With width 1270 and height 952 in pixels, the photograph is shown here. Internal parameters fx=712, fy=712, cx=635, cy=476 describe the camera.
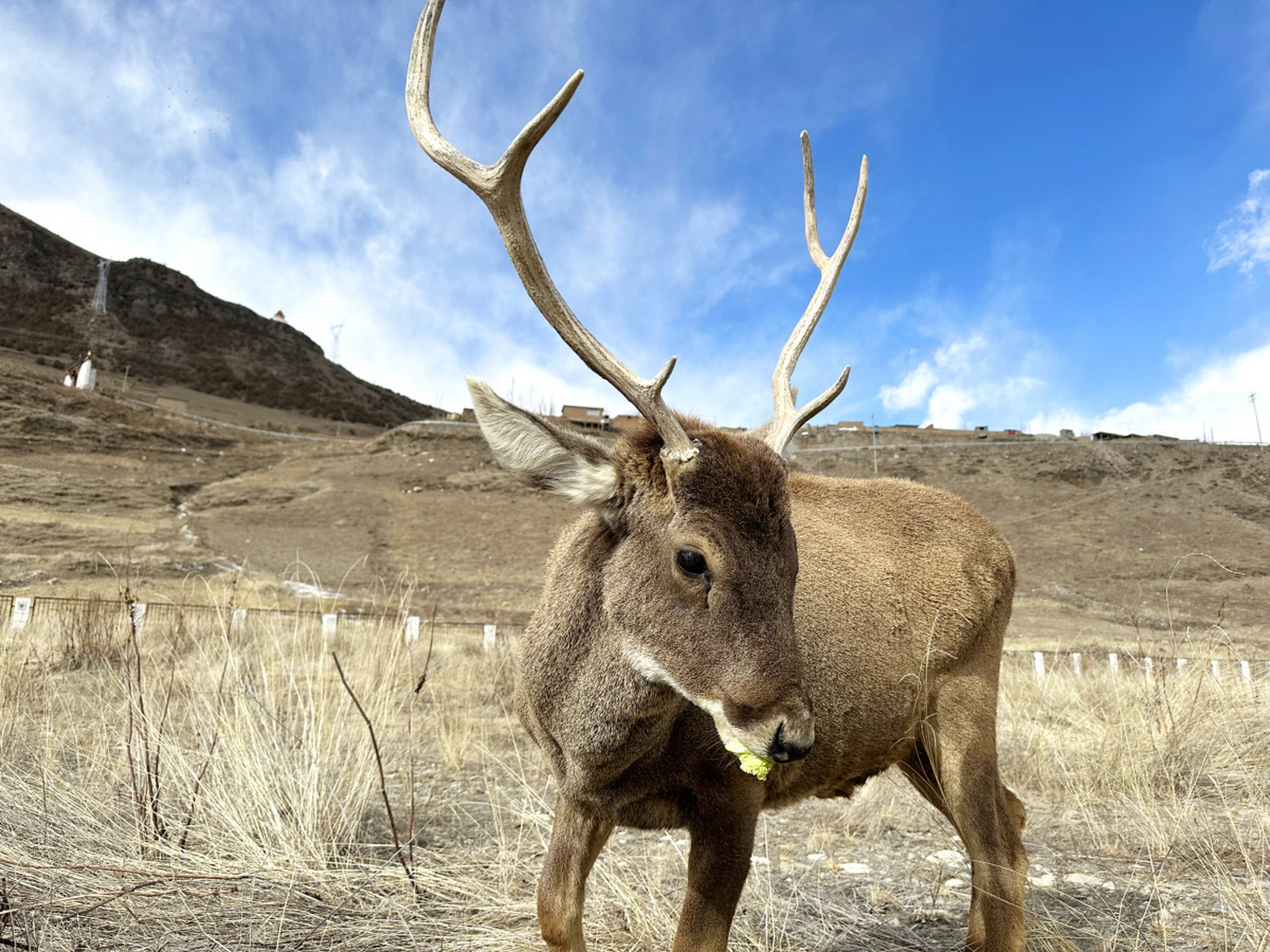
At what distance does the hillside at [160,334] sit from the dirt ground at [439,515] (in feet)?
107

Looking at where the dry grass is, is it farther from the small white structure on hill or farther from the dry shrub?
the small white structure on hill

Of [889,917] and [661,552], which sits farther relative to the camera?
[889,917]

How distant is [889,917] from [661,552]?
287cm

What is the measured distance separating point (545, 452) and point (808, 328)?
6.16 feet

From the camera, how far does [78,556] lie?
2152 centimetres

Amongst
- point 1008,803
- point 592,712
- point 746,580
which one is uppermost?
point 746,580

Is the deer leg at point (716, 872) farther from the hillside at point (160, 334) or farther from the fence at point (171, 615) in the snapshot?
the hillside at point (160, 334)

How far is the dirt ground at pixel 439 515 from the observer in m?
22.9

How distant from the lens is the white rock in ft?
13.7

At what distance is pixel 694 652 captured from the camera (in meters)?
2.29

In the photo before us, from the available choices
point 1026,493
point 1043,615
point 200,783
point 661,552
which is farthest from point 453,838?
point 1026,493

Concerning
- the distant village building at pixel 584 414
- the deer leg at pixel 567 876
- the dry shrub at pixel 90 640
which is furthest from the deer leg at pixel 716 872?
the distant village building at pixel 584 414

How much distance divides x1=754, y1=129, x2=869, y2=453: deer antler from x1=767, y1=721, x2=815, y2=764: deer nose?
4.58 ft

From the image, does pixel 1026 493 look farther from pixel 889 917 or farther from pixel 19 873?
pixel 19 873
